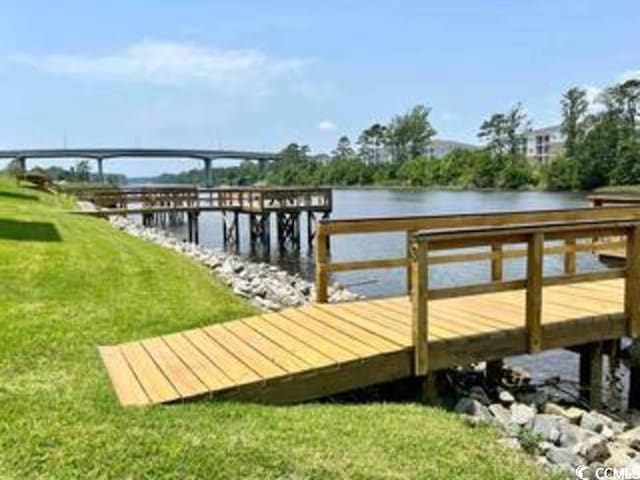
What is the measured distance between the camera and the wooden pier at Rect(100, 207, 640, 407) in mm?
4781

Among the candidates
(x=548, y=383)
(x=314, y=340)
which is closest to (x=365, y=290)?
(x=548, y=383)

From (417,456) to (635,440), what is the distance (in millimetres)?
2312

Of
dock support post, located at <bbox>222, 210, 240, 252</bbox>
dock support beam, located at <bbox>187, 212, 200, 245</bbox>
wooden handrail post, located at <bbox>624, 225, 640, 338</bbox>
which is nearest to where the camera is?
wooden handrail post, located at <bbox>624, 225, 640, 338</bbox>

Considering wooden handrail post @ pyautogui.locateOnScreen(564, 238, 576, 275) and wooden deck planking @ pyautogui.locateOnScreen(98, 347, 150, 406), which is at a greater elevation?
wooden handrail post @ pyautogui.locateOnScreen(564, 238, 576, 275)

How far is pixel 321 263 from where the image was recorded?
6.96 m

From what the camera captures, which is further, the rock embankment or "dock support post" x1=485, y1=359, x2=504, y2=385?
"dock support post" x1=485, y1=359, x2=504, y2=385

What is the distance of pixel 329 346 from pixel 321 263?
1.69m

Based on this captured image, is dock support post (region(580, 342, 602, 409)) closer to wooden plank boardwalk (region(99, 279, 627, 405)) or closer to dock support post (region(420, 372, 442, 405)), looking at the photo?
wooden plank boardwalk (region(99, 279, 627, 405))

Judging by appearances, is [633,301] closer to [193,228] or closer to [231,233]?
[231,233]

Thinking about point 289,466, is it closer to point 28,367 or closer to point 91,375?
point 91,375

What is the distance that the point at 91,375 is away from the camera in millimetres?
4859

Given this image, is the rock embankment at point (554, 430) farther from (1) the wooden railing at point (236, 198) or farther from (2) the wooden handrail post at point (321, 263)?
(1) the wooden railing at point (236, 198)

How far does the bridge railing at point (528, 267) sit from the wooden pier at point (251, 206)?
22.5 metres

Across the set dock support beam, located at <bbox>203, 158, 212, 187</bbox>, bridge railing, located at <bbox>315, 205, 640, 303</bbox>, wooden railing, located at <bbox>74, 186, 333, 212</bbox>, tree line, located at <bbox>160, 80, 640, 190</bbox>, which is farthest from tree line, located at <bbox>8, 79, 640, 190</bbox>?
bridge railing, located at <bbox>315, 205, 640, 303</bbox>
